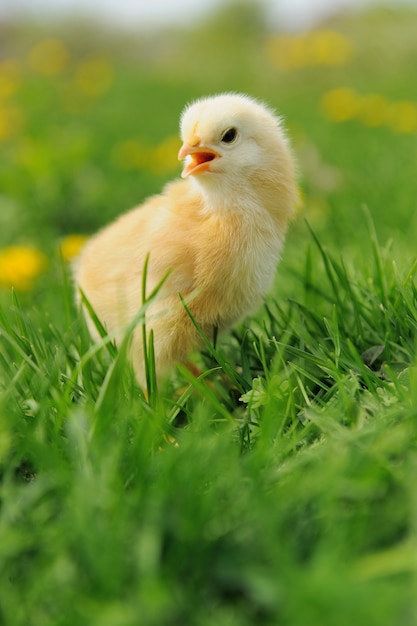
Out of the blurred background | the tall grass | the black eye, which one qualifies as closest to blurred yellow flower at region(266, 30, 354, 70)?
the blurred background

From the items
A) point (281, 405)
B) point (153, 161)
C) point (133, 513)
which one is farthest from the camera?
point (153, 161)

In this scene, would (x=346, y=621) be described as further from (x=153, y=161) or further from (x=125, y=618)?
(x=153, y=161)

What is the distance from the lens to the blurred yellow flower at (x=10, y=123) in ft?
20.0

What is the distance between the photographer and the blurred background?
3.35 meters

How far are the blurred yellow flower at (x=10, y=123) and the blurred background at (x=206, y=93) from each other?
0.03 m

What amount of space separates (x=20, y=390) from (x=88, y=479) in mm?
513

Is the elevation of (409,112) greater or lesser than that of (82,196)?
lesser

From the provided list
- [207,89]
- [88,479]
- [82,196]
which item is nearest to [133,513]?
[88,479]

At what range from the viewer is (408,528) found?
114 centimetres

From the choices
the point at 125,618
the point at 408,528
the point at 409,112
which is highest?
the point at 125,618

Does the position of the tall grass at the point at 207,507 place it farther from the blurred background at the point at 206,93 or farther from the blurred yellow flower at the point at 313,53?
the blurred yellow flower at the point at 313,53

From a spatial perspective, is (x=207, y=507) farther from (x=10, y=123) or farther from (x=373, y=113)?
(x=10, y=123)

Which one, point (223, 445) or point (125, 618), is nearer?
point (125, 618)

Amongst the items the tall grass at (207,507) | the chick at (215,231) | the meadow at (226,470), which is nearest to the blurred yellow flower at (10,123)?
the meadow at (226,470)
